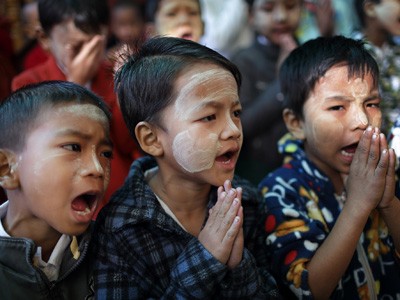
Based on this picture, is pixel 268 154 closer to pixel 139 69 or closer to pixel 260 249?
pixel 260 249

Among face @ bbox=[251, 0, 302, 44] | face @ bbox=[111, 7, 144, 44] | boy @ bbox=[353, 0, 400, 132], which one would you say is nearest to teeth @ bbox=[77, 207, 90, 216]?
boy @ bbox=[353, 0, 400, 132]

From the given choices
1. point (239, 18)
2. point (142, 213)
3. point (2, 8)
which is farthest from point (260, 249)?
point (2, 8)

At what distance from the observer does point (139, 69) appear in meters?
1.70

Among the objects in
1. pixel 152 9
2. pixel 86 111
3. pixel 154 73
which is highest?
pixel 152 9

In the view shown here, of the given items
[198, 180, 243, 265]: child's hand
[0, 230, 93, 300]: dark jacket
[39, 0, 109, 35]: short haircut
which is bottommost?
→ [0, 230, 93, 300]: dark jacket

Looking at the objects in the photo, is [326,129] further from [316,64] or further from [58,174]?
[58,174]

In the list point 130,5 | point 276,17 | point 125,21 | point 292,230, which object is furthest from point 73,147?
point 130,5

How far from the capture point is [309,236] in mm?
1770

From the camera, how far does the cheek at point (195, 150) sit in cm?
160

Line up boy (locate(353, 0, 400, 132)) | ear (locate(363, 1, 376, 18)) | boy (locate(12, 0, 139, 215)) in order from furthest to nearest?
ear (locate(363, 1, 376, 18)) < boy (locate(353, 0, 400, 132)) < boy (locate(12, 0, 139, 215))

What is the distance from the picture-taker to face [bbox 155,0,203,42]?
2.95 metres

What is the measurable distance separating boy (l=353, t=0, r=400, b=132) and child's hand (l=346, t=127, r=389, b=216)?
0.86m

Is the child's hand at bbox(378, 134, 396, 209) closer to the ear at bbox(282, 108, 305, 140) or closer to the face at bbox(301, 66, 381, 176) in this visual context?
the face at bbox(301, 66, 381, 176)

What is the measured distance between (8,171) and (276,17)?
1935mm
